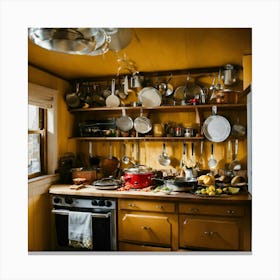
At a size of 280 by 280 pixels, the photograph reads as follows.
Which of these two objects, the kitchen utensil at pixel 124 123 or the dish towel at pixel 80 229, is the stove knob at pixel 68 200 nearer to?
the dish towel at pixel 80 229

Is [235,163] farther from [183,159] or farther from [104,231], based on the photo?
[104,231]

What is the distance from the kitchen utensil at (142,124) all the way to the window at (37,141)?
74 centimetres

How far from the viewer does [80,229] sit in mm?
1906

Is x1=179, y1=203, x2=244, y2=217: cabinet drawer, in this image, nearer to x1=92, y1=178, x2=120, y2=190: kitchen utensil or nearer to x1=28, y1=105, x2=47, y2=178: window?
x1=92, y1=178, x2=120, y2=190: kitchen utensil

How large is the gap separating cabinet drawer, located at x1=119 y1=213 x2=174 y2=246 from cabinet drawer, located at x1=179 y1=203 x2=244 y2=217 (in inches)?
5.5

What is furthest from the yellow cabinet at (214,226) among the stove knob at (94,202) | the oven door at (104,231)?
the stove knob at (94,202)

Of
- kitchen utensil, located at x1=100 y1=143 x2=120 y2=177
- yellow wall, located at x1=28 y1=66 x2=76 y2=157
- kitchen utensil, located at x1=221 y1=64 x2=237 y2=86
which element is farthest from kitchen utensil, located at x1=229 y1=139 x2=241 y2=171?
yellow wall, located at x1=28 y1=66 x2=76 y2=157

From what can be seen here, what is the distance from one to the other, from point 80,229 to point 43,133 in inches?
31.7

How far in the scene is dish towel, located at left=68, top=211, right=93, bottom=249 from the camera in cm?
188

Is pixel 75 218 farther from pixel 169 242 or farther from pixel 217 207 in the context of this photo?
pixel 217 207

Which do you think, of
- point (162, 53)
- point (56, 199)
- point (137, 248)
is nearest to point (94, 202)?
point (56, 199)
